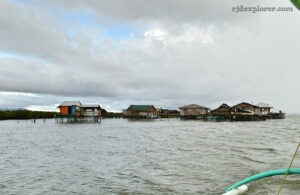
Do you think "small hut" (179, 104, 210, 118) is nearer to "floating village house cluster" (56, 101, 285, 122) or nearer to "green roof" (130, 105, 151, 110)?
"floating village house cluster" (56, 101, 285, 122)

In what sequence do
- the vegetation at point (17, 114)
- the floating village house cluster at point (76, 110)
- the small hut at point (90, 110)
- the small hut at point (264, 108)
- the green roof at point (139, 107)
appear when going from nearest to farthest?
1. the floating village house cluster at point (76, 110)
2. the small hut at point (90, 110)
3. the small hut at point (264, 108)
4. the vegetation at point (17, 114)
5. the green roof at point (139, 107)

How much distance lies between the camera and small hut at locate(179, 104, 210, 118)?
263ft

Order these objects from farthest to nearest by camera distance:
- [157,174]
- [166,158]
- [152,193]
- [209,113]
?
[209,113] → [166,158] → [157,174] → [152,193]

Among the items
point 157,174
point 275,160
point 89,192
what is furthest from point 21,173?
point 275,160

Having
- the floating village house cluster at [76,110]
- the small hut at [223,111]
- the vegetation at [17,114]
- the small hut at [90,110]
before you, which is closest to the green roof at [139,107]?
the floating village house cluster at [76,110]

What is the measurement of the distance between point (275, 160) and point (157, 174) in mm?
6882

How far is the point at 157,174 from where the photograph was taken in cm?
876

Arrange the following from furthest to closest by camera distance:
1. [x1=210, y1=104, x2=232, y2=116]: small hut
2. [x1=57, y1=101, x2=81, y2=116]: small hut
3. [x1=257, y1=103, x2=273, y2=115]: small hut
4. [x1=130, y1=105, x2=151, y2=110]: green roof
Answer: [x1=130, y1=105, x2=151, y2=110]: green roof → [x1=257, y1=103, x2=273, y2=115]: small hut → [x1=210, y1=104, x2=232, y2=116]: small hut → [x1=57, y1=101, x2=81, y2=116]: small hut

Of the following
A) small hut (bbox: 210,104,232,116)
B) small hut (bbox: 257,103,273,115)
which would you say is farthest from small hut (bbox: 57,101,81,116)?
small hut (bbox: 257,103,273,115)

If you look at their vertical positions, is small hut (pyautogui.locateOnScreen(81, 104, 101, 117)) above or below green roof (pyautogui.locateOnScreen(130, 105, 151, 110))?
below

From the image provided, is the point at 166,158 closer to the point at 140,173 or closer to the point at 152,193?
the point at 140,173

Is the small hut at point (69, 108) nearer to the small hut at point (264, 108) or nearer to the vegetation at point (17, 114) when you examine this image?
the vegetation at point (17, 114)

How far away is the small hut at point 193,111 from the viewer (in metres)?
80.2

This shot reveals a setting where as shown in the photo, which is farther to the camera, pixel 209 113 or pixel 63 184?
pixel 209 113
